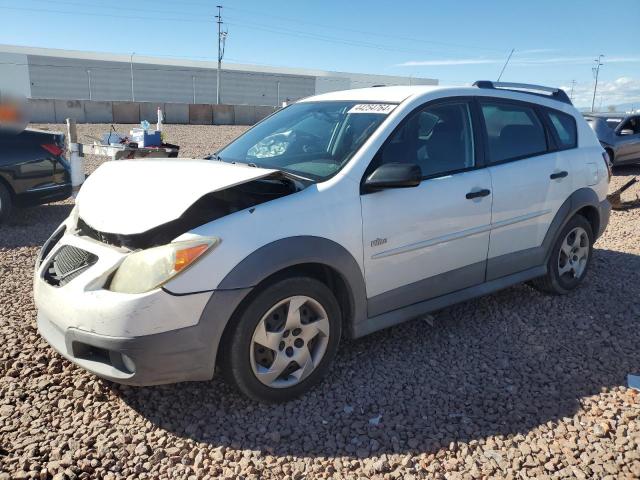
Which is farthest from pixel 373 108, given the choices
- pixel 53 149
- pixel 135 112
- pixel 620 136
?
pixel 135 112

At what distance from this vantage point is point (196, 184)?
2.93 meters

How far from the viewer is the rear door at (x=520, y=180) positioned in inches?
158

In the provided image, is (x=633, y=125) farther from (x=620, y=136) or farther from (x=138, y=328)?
(x=138, y=328)

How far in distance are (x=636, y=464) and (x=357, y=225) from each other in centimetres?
190

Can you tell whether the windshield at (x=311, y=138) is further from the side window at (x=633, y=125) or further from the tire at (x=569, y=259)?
the side window at (x=633, y=125)

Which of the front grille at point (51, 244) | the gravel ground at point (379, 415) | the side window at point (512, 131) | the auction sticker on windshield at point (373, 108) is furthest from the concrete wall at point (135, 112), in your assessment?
the gravel ground at point (379, 415)

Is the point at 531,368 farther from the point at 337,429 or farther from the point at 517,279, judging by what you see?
the point at 337,429

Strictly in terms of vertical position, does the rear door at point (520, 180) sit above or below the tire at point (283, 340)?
above

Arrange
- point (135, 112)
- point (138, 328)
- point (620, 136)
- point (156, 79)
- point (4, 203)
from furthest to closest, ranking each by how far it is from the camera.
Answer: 1. point (156, 79)
2. point (135, 112)
3. point (620, 136)
4. point (4, 203)
5. point (138, 328)

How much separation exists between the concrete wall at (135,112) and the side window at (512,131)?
2516 cm

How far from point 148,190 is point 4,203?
5074mm

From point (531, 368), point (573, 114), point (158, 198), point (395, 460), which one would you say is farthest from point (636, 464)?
point (573, 114)

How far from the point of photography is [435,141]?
3752 mm

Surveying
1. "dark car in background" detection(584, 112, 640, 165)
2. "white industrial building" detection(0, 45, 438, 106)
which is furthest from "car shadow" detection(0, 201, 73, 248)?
"white industrial building" detection(0, 45, 438, 106)
